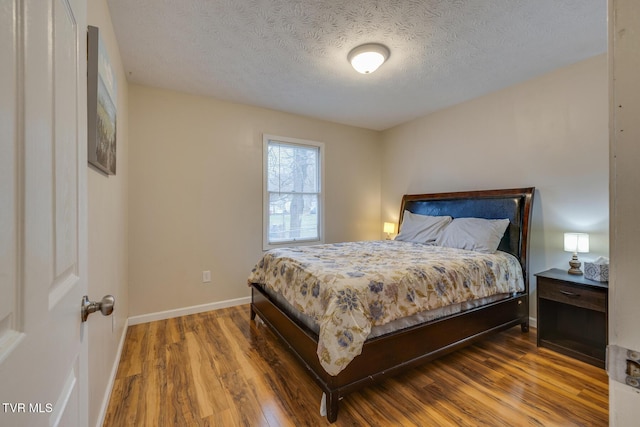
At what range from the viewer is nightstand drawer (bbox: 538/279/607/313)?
6.46ft

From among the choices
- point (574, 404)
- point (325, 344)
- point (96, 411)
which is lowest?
point (574, 404)

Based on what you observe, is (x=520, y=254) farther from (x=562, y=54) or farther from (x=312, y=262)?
(x=312, y=262)

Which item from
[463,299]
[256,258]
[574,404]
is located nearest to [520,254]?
[463,299]

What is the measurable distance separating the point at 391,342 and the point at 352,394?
432mm

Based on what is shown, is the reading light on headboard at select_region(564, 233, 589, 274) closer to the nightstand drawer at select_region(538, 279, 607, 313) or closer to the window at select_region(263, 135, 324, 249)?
the nightstand drawer at select_region(538, 279, 607, 313)

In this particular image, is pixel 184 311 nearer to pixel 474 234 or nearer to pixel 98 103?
pixel 98 103

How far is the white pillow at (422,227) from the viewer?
3213 millimetres

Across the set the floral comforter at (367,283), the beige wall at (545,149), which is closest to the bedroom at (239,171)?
the beige wall at (545,149)

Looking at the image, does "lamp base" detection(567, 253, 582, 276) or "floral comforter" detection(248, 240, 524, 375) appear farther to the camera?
"lamp base" detection(567, 253, 582, 276)

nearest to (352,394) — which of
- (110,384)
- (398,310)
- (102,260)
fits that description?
(398,310)

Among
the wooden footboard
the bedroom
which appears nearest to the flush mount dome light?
the bedroom

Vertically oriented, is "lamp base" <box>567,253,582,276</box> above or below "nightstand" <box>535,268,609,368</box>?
above

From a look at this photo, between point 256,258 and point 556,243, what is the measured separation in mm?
3235

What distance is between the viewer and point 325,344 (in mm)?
1492
